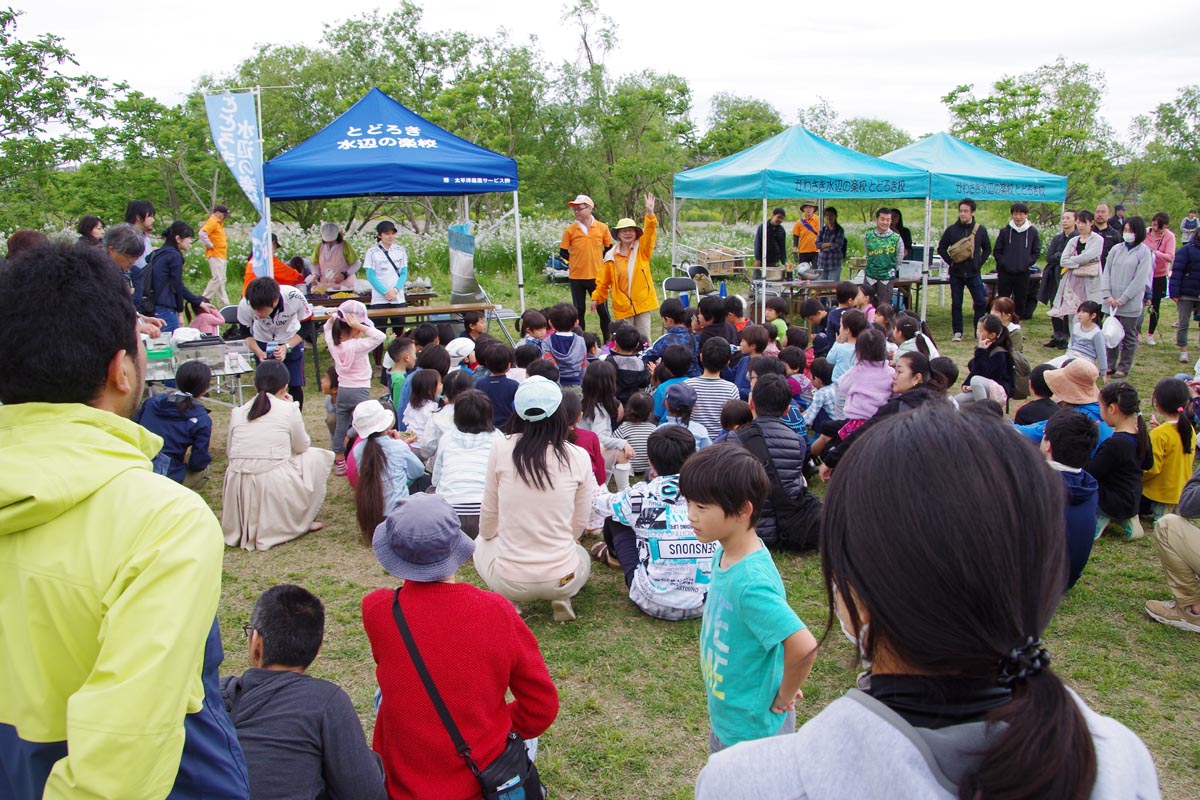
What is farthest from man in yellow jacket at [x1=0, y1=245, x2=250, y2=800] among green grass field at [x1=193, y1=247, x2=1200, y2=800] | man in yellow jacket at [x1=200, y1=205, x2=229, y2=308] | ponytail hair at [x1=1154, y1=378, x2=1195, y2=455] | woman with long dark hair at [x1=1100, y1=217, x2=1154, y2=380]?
man in yellow jacket at [x1=200, y1=205, x2=229, y2=308]

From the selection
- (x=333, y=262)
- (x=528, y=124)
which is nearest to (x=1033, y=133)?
(x=528, y=124)

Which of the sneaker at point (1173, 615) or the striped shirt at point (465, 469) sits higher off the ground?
the striped shirt at point (465, 469)

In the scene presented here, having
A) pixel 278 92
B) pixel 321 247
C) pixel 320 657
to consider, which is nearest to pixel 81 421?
pixel 320 657

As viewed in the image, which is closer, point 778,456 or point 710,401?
point 778,456

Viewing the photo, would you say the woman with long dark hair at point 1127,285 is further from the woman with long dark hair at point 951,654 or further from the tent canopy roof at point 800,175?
the woman with long dark hair at point 951,654

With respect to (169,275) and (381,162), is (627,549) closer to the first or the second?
(169,275)

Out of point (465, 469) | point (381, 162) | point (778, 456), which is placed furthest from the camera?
point (381, 162)

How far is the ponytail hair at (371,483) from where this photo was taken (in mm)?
4961

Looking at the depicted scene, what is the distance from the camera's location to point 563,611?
163 inches

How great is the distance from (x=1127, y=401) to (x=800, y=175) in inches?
259

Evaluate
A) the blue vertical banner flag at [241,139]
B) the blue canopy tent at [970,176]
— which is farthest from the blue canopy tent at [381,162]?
the blue canopy tent at [970,176]

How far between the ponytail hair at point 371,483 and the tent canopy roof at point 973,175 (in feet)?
29.9

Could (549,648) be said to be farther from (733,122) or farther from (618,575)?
(733,122)

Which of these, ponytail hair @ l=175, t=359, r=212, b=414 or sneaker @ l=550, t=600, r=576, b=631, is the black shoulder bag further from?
ponytail hair @ l=175, t=359, r=212, b=414
